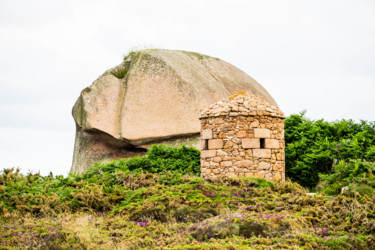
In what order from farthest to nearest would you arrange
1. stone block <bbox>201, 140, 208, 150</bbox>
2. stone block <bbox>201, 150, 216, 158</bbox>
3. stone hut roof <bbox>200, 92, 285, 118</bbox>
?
1. stone block <bbox>201, 140, 208, 150</bbox>
2. stone block <bbox>201, 150, 216, 158</bbox>
3. stone hut roof <bbox>200, 92, 285, 118</bbox>

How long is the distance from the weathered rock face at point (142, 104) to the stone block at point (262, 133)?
4661mm

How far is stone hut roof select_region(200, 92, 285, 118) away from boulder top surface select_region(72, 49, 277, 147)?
12.8 ft

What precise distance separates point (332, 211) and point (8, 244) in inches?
248

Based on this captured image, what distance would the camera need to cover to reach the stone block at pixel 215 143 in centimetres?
1301

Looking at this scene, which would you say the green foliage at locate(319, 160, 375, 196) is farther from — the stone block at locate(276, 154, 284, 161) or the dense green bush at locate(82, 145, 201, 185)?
the dense green bush at locate(82, 145, 201, 185)

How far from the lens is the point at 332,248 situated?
6.95m

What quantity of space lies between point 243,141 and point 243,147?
177mm

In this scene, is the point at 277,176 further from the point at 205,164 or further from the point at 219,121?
the point at 219,121

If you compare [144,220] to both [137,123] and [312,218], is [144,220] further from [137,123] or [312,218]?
[137,123]

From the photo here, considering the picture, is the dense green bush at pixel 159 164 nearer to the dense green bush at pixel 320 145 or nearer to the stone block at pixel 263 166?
the stone block at pixel 263 166

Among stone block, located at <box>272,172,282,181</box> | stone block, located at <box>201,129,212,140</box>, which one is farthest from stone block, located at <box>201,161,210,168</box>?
stone block, located at <box>272,172,282,181</box>

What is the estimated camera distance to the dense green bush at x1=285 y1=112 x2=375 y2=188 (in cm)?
1502

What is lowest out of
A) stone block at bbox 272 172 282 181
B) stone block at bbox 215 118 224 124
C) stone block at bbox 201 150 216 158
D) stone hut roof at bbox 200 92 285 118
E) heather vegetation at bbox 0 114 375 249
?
→ heather vegetation at bbox 0 114 375 249

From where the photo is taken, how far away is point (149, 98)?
698 inches
